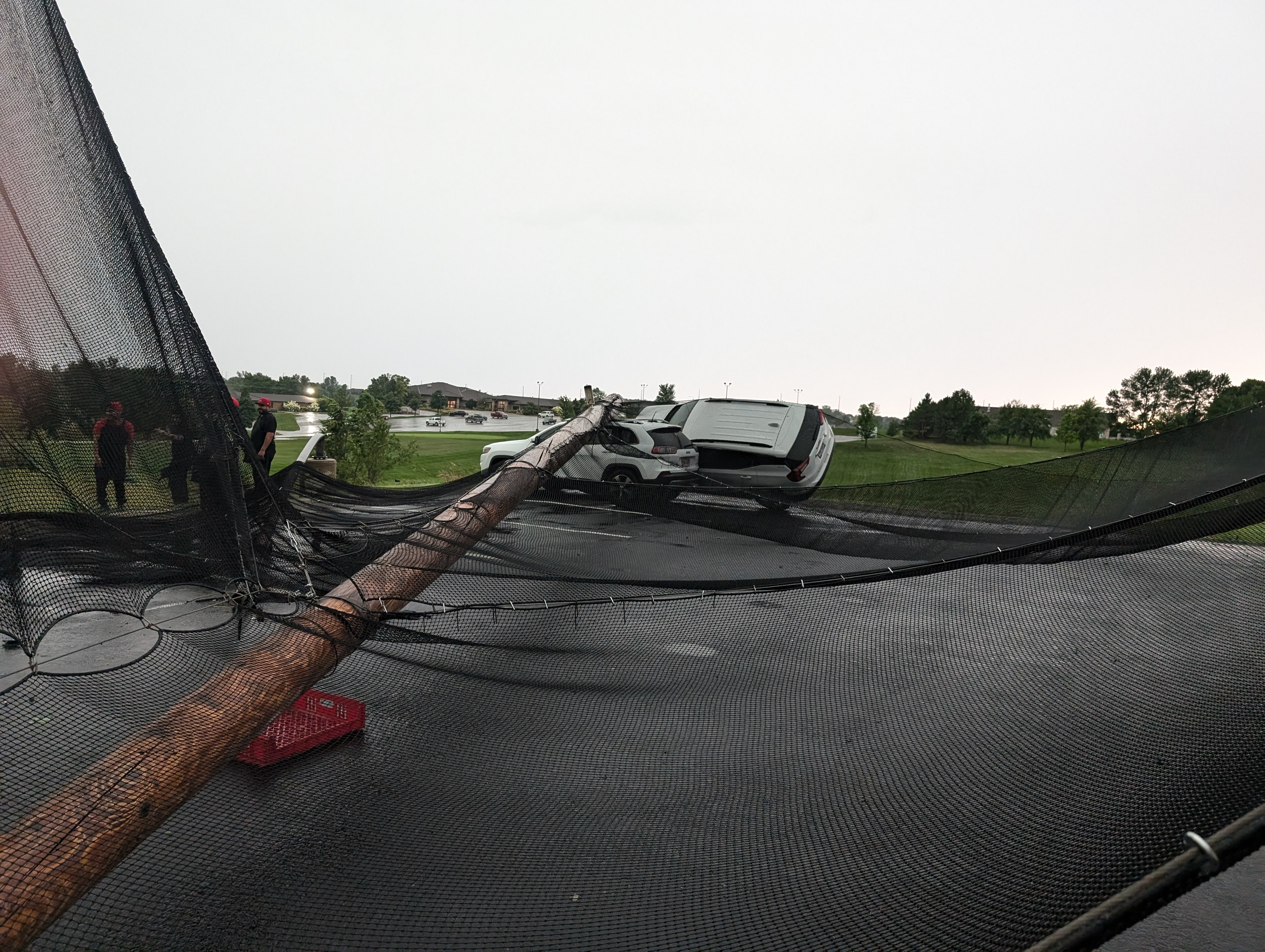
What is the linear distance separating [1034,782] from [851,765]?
0.68 meters

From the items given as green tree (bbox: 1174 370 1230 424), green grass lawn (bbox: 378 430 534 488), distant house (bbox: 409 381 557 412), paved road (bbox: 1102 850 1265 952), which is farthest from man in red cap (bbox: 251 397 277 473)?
distant house (bbox: 409 381 557 412)

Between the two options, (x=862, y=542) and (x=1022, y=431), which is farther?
(x=1022, y=431)

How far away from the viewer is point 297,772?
2.93 m

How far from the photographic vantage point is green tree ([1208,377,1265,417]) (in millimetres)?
12125

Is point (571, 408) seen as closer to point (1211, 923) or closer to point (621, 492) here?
point (621, 492)

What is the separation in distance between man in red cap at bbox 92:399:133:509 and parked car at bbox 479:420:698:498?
2647 mm

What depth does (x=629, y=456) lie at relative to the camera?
25.2ft

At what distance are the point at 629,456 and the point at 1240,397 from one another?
11976 millimetres

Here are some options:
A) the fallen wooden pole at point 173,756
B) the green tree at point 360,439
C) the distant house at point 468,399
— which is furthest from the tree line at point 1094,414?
the distant house at point 468,399

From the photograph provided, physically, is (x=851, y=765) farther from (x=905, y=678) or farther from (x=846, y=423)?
(x=846, y=423)

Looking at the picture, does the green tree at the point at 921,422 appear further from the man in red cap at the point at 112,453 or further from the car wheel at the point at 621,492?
the man in red cap at the point at 112,453

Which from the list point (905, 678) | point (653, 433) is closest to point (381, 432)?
point (653, 433)

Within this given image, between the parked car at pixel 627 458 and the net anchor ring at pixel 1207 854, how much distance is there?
11.4 feet

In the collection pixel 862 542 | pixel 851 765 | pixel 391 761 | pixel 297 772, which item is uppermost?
pixel 862 542
